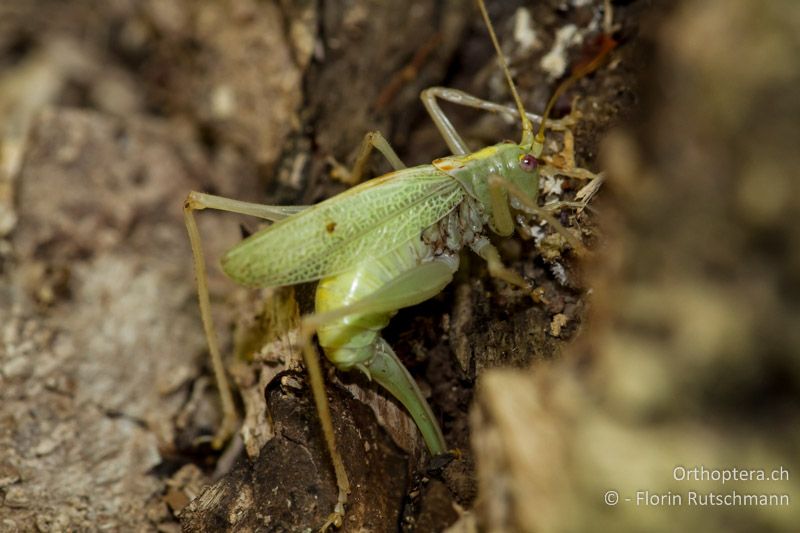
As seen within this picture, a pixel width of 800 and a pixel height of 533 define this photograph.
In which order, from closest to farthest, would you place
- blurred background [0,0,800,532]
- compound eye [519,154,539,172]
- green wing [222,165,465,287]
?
blurred background [0,0,800,532], green wing [222,165,465,287], compound eye [519,154,539,172]

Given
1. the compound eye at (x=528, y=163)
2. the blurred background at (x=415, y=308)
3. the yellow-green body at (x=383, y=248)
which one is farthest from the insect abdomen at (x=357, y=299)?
the compound eye at (x=528, y=163)

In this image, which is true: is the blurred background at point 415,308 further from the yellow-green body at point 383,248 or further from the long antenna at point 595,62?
the yellow-green body at point 383,248

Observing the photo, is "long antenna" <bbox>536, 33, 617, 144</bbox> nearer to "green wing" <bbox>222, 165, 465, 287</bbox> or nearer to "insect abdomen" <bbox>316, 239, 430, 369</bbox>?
"green wing" <bbox>222, 165, 465, 287</bbox>

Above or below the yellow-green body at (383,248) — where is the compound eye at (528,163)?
above

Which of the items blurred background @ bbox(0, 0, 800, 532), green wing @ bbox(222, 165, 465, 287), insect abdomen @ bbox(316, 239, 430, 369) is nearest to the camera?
blurred background @ bbox(0, 0, 800, 532)

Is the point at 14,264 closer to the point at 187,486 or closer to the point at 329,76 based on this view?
the point at 187,486

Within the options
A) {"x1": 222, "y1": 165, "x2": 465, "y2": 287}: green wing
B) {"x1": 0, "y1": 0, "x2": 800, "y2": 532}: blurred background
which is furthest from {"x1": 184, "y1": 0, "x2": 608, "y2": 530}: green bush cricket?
{"x1": 0, "y1": 0, "x2": 800, "y2": 532}: blurred background

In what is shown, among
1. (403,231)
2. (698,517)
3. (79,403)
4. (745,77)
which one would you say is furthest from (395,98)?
(698,517)
